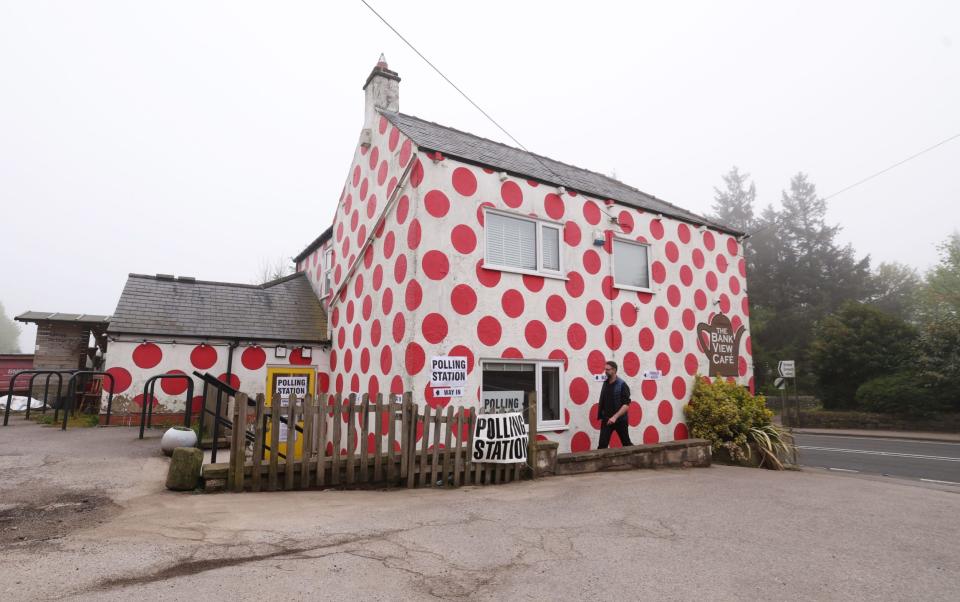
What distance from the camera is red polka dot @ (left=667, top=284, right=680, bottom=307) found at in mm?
10749

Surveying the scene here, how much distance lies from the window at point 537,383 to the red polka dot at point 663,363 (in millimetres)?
2556

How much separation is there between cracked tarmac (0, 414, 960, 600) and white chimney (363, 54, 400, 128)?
8.21 metres

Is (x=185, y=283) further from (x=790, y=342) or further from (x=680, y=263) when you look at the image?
(x=790, y=342)

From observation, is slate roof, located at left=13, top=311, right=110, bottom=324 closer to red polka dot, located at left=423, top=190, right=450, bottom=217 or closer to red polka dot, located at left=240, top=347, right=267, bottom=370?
red polka dot, located at left=240, top=347, right=267, bottom=370

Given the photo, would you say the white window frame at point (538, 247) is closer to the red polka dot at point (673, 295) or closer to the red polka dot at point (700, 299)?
the red polka dot at point (673, 295)

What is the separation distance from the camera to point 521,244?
8938mm

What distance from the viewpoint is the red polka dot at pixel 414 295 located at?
780 centimetres

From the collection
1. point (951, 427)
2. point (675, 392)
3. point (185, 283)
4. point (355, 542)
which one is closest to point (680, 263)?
point (675, 392)

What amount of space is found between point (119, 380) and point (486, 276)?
27.8 ft

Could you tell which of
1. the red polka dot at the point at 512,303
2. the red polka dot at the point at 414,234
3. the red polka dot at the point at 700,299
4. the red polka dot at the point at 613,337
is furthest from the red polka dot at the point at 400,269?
the red polka dot at the point at 700,299

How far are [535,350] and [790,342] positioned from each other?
3654cm

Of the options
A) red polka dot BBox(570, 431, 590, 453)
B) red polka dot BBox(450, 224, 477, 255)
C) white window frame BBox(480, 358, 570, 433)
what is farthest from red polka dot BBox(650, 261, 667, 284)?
red polka dot BBox(450, 224, 477, 255)

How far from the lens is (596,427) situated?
908cm

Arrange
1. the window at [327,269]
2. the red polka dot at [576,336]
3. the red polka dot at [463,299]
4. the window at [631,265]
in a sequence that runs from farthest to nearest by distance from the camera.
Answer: the window at [327,269], the window at [631,265], the red polka dot at [576,336], the red polka dot at [463,299]
